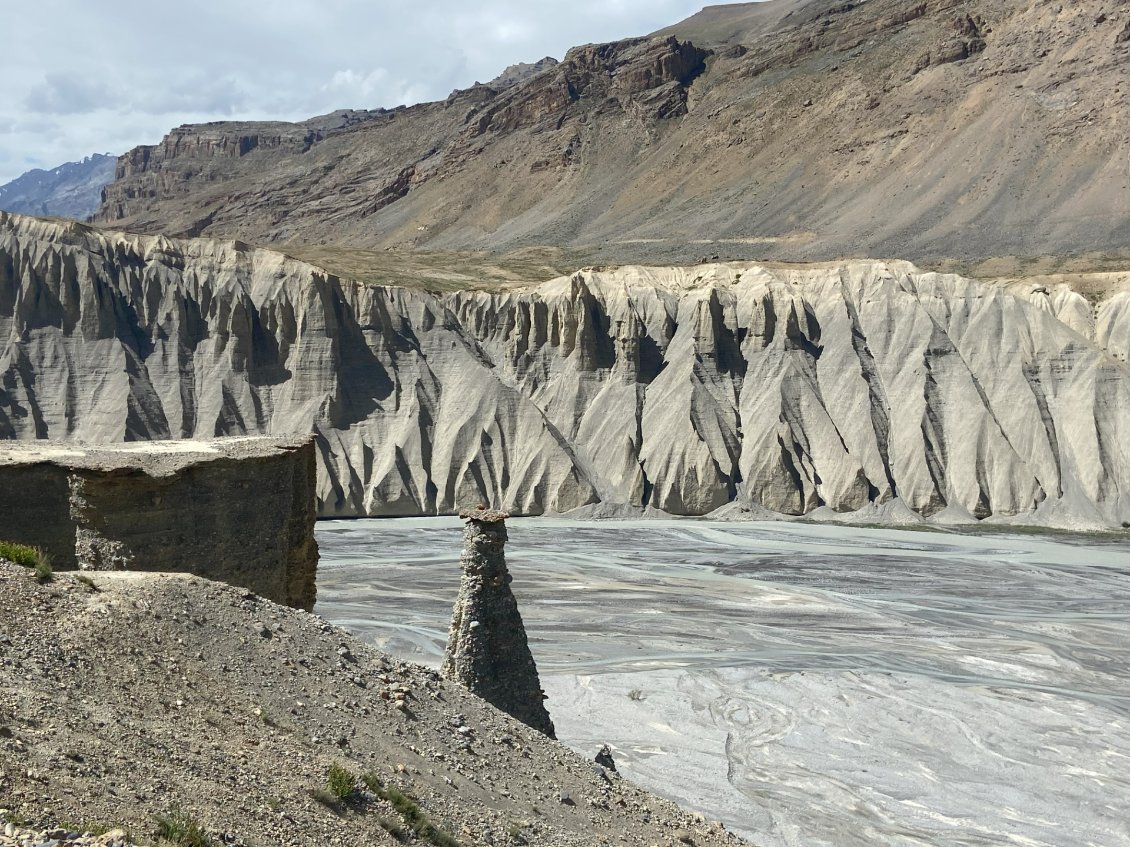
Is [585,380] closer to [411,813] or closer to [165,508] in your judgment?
[165,508]

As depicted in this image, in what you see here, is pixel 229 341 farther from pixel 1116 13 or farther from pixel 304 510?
pixel 1116 13

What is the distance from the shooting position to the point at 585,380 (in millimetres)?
61625

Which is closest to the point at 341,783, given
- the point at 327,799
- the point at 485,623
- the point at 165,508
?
the point at 327,799

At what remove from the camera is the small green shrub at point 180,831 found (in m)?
5.74

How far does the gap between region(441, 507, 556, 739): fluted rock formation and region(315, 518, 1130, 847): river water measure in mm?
6951

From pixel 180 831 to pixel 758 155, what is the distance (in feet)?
434

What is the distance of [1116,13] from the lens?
11162 centimetres

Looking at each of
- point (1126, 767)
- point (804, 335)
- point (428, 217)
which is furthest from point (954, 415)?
point (428, 217)

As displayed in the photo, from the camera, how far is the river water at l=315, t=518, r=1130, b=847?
1867 centimetres

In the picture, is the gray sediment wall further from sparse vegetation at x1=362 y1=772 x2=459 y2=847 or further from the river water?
the river water

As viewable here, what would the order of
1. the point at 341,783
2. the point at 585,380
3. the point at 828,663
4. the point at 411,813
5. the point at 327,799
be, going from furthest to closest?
the point at 585,380, the point at 828,663, the point at 411,813, the point at 341,783, the point at 327,799

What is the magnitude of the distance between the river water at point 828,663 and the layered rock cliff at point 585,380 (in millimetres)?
6379

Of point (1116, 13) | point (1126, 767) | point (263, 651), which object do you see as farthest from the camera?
point (1116, 13)

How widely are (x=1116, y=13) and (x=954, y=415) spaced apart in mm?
79775
